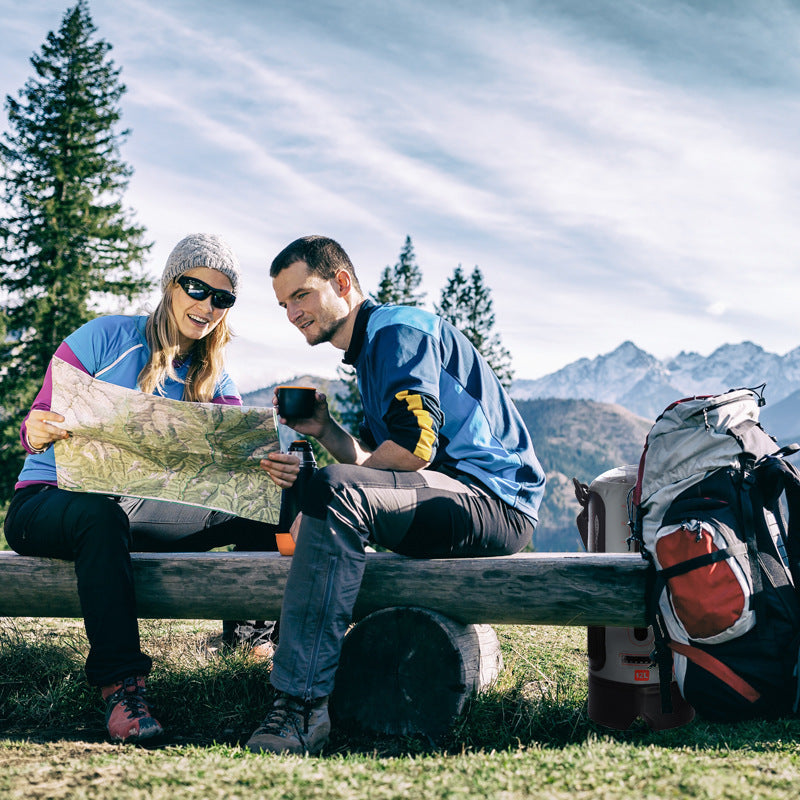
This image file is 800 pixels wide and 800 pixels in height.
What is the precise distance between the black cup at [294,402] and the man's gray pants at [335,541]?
26.3 inches

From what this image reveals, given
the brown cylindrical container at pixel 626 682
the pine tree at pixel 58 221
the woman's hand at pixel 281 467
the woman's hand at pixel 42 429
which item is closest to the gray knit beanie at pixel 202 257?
the woman's hand at pixel 42 429

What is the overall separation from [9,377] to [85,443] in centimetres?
2506

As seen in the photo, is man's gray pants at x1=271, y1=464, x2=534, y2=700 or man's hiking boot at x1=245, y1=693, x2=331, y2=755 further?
man's gray pants at x1=271, y1=464, x2=534, y2=700

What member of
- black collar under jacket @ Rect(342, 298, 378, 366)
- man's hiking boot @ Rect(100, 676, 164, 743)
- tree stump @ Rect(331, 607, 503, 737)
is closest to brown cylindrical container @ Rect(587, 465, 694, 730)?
tree stump @ Rect(331, 607, 503, 737)

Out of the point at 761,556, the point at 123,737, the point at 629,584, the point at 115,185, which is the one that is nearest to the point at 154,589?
the point at 123,737

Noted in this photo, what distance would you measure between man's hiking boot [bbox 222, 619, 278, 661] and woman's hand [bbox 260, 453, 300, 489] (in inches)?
43.3

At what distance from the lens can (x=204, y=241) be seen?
169 inches

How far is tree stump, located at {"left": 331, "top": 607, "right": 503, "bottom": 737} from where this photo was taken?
11.2 ft

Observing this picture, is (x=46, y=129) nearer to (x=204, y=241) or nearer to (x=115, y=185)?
(x=115, y=185)

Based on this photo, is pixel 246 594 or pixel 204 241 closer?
pixel 246 594

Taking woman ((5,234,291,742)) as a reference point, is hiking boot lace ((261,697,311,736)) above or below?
below

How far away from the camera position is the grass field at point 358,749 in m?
2.35

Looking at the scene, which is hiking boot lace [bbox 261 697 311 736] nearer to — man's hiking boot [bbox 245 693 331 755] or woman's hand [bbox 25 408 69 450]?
man's hiking boot [bbox 245 693 331 755]

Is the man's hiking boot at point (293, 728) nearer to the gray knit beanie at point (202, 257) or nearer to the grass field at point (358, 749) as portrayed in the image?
the grass field at point (358, 749)
